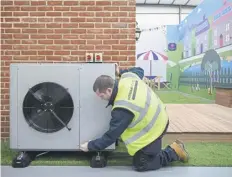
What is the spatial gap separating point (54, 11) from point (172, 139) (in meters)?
2.24

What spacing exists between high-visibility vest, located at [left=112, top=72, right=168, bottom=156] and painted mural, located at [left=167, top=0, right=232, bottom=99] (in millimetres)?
5522

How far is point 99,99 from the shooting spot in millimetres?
2877

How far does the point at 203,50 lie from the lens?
9.55 metres

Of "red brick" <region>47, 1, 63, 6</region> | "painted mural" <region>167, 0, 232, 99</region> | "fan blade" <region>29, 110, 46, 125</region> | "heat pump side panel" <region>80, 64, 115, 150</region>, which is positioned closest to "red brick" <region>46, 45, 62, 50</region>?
"red brick" <region>47, 1, 63, 6</region>

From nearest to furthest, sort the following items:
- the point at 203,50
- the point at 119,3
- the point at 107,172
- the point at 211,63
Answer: the point at 107,172 → the point at 119,3 → the point at 211,63 → the point at 203,50

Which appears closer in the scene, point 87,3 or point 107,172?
point 107,172

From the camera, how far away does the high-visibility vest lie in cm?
256

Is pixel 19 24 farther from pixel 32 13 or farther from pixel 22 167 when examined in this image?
pixel 22 167

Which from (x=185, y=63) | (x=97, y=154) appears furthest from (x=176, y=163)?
(x=185, y=63)

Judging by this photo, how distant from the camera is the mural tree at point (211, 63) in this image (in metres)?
8.36

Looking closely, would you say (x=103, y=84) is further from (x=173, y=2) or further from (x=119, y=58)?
(x=173, y=2)

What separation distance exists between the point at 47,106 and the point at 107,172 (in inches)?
33.9

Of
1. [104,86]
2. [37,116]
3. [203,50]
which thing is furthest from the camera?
[203,50]

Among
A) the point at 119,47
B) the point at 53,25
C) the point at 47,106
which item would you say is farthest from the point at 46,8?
the point at 47,106
